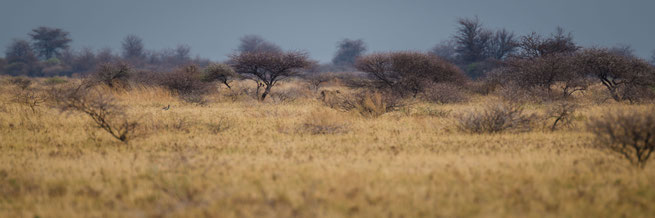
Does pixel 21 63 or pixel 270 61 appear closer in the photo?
pixel 270 61

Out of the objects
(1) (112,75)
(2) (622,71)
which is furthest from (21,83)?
(2) (622,71)

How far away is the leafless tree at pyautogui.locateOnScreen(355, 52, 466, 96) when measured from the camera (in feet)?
57.6

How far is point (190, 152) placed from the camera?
5.78 m

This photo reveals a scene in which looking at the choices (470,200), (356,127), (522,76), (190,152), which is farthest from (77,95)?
(522,76)

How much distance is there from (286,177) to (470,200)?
6.69 feet

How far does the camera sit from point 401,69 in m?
17.8

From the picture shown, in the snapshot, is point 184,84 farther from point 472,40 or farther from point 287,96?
point 472,40

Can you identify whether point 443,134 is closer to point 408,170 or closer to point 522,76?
point 408,170

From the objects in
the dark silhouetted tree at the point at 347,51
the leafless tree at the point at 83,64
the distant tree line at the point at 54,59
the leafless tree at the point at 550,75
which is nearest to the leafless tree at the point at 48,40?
the distant tree line at the point at 54,59

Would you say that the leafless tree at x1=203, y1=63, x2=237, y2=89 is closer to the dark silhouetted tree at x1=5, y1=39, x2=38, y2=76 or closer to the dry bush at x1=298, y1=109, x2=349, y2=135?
the dry bush at x1=298, y1=109, x2=349, y2=135

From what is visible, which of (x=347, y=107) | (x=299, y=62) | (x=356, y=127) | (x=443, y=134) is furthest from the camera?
(x=299, y=62)

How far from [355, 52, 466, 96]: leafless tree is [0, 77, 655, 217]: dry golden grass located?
10.4 meters

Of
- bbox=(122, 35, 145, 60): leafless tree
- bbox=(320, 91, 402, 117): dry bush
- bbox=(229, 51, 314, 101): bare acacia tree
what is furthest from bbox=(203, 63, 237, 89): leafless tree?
bbox=(122, 35, 145, 60): leafless tree

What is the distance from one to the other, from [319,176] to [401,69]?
566 inches
